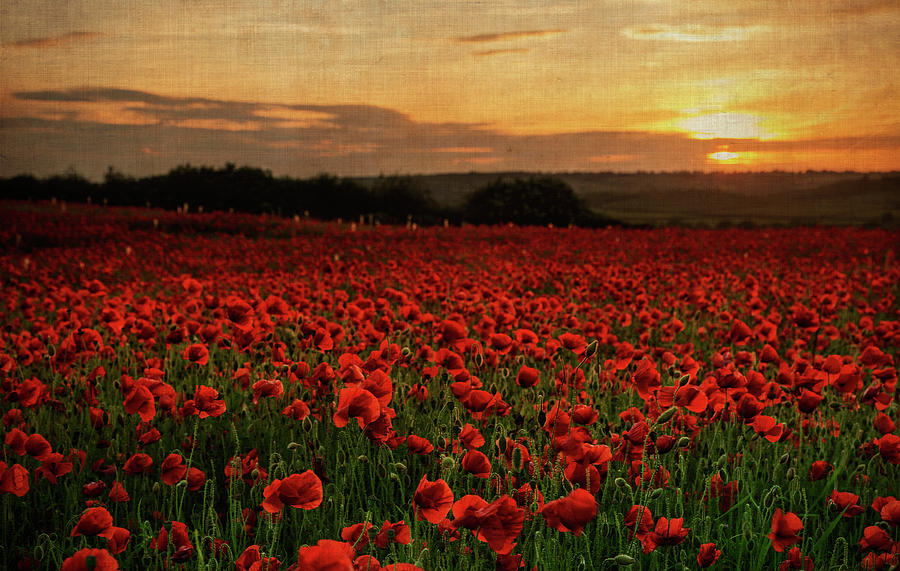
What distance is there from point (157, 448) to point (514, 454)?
155 cm

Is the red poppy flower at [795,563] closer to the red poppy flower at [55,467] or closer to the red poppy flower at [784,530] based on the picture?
the red poppy flower at [784,530]

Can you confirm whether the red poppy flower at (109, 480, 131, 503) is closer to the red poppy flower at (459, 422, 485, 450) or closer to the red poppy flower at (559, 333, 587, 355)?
the red poppy flower at (459, 422, 485, 450)

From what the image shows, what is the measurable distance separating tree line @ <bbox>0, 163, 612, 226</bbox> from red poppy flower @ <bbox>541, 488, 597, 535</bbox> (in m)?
24.5

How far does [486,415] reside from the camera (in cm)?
293

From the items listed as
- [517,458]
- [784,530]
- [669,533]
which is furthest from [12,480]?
[784,530]

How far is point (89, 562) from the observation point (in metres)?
1.17

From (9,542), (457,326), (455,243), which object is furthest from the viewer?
(455,243)

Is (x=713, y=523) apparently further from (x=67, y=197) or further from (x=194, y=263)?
(x=67, y=197)

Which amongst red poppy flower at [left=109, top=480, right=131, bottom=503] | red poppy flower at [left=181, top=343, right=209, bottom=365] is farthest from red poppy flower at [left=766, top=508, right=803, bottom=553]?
red poppy flower at [left=181, top=343, right=209, bottom=365]

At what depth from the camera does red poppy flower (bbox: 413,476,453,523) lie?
1.50m

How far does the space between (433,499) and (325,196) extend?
27159 millimetres

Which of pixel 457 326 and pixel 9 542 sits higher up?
pixel 457 326

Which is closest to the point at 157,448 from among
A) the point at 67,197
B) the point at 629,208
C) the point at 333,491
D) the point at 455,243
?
the point at 333,491

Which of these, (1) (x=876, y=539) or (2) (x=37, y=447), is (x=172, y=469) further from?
(1) (x=876, y=539)
